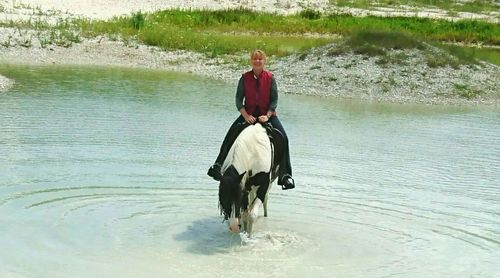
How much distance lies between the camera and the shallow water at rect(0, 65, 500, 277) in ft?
28.0

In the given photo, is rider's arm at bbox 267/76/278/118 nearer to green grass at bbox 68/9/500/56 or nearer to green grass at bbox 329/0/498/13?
green grass at bbox 68/9/500/56

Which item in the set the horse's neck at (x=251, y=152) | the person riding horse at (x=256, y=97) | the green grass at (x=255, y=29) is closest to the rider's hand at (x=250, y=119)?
the person riding horse at (x=256, y=97)

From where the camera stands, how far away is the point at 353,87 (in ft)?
79.6

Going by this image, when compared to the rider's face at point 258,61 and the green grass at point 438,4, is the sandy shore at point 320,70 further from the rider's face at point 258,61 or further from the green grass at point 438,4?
the green grass at point 438,4

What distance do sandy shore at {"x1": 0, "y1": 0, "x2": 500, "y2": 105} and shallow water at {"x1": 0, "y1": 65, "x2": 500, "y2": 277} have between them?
16.0 ft

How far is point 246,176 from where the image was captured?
337 inches

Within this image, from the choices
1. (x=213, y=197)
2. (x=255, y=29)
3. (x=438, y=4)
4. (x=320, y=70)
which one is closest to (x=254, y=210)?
(x=213, y=197)

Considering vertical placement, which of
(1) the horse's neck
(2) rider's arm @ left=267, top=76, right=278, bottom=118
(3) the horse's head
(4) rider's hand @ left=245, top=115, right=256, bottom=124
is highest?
(2) rider's arm @ left=267, top=76, right=278, bottom=118

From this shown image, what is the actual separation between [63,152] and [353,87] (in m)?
Result: 12.8

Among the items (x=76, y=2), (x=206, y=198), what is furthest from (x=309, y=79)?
(x=76, y=2)

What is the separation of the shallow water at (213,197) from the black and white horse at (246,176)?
45cm

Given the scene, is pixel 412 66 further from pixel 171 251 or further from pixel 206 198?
pixel 171 251

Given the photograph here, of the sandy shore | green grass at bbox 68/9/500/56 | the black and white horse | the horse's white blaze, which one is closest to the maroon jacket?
the black and white horse

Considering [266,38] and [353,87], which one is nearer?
[353,87]
